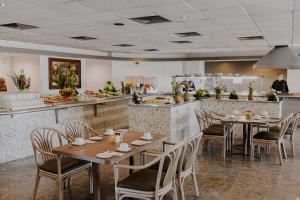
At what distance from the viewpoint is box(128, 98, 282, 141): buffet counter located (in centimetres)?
601

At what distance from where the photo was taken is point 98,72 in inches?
469

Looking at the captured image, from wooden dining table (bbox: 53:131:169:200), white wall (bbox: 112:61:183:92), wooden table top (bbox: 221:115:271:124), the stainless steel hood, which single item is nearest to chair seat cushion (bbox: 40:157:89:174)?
wooden dining table (bbox: 53:131:169:200)

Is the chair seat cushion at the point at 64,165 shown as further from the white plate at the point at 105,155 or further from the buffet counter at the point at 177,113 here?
the buffet counter at the point at 177,113

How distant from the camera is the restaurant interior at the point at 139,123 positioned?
345cm

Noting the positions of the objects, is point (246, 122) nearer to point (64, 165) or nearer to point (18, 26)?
point (64, 165)

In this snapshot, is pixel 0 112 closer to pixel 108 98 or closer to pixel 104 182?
pixel 104 182

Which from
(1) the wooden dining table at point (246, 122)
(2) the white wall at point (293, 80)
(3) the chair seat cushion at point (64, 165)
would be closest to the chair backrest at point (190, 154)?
(3) the chair seat cushion at point (64, 165)

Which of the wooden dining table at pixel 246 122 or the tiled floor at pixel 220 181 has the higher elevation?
the wooden dining table at pixel 246 122

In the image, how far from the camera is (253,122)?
17.5 feet

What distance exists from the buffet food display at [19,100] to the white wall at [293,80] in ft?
31.6

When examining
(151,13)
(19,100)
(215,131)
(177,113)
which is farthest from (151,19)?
(19,100)

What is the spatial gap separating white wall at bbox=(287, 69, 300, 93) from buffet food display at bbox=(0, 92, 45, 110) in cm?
964

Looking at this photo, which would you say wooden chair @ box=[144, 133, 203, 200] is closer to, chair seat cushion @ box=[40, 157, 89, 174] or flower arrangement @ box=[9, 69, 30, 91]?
chair seat cushion @ box=[40, 157, 89, 174]

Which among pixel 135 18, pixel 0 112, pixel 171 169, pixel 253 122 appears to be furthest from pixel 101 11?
pixel 253 122
